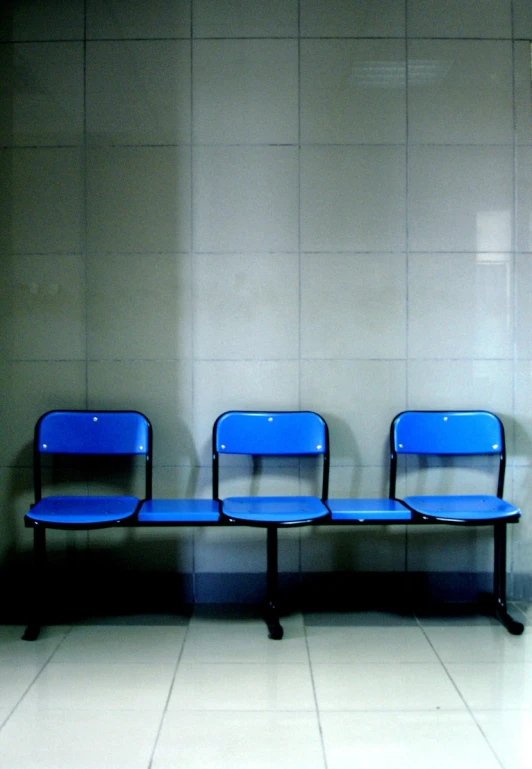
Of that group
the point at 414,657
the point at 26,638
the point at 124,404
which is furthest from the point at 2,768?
the point at 124,404

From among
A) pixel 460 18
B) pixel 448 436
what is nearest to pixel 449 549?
pixel 448 436

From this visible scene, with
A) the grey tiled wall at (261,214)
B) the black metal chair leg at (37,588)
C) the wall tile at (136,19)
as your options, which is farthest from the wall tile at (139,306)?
the wall tile at (136,19)

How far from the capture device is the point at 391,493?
337cm

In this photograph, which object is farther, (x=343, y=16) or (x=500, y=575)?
(x=343, y=16)

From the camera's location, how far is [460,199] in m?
3.45

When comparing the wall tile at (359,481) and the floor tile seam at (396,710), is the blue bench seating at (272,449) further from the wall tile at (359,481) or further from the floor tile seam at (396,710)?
the floor tile seam at (396,710)

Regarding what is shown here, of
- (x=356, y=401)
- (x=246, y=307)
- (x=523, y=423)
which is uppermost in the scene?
(x=246, y=307)

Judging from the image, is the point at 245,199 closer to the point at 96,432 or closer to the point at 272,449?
the point at 272,449

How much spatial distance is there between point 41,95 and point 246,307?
4.65ft

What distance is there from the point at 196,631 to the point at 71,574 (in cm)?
78

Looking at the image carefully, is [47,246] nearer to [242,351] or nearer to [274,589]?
[242,351]

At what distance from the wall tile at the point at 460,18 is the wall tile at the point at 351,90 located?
0.15 meters

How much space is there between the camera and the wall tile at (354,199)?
3441 mm

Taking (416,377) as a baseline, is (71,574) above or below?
below
